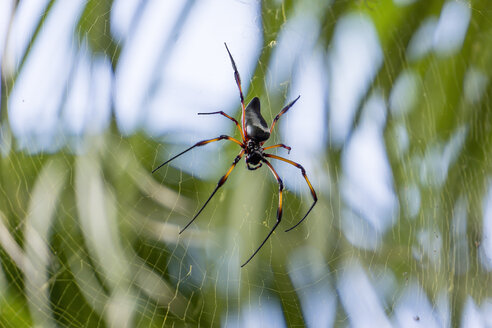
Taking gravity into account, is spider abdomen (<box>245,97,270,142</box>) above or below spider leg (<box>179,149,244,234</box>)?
above

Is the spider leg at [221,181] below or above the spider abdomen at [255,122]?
below

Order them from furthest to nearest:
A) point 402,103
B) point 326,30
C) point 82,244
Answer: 1. point 402,103
2. point 326,30
3. point 82,244

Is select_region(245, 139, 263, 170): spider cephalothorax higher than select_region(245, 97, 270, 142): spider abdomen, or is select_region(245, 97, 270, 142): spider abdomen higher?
select_region(245, 97, 270, 142): spider abdomen

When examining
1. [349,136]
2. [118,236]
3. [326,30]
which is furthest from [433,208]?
[118,236]

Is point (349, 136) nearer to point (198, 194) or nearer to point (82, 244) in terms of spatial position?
point (198, 194)

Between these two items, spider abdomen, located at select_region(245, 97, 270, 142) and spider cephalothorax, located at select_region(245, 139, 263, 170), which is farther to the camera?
spider cephalothorax, located at select_region(245, 139, 263, 170)

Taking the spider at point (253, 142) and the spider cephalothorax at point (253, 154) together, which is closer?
the spider at point (253, 142)

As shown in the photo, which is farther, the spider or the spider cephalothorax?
the spider cephalothorax

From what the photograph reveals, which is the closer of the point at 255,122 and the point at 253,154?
the point at 255,122

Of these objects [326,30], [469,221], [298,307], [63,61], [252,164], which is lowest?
[298,307]

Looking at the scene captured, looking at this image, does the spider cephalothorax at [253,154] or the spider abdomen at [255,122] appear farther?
the spider cephalothorax at [253,154]

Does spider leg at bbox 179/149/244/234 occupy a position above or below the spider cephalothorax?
below
